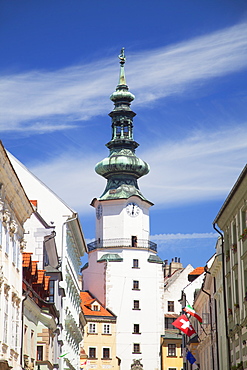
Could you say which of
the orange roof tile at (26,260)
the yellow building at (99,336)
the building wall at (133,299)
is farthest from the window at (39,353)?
the building wall at (133,299)

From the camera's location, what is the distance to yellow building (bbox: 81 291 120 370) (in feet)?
288

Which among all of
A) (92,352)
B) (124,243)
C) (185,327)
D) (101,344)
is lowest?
(185,327)

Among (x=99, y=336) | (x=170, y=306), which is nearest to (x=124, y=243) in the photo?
(x=99, y=336)

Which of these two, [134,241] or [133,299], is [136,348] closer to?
[133,299]

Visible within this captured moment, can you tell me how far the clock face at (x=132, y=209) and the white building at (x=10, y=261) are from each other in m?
63.9

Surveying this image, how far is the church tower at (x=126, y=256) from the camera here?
91062mm

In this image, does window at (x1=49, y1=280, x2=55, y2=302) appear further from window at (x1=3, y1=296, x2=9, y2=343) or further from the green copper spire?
the green copper spire

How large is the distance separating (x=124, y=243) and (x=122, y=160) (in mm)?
10912

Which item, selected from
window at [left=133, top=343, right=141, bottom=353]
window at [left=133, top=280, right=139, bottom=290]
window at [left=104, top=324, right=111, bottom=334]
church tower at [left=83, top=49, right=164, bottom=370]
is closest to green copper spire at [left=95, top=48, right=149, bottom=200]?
church tower at [left=83, top=49, right=164, bottom=370]

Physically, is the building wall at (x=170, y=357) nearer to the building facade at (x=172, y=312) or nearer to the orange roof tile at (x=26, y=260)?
the building facade at (x=172, y=312)

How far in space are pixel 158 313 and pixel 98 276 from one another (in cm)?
904

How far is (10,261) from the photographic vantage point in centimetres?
2847

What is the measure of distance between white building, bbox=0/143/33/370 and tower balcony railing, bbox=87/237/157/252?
207ft

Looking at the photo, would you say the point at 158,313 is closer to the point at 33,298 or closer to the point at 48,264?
the point at 48,264
